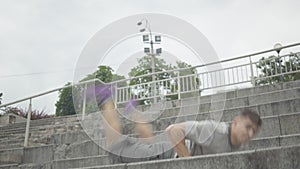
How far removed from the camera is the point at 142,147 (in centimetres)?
233

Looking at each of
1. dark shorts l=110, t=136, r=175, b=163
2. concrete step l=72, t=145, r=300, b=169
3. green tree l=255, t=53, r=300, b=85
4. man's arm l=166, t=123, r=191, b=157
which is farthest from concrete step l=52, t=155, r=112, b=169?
green tree l=255, t=53, r=300, b=85

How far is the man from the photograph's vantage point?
2211 millimetres

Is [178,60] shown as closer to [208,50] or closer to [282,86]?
[208,50]

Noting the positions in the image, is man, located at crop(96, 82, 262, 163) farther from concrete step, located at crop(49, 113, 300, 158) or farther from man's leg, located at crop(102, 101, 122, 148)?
concrete step, located at crop(49, 113, 300, 158)

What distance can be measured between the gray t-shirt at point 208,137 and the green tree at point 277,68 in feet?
12.7

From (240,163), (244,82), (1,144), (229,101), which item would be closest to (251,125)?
(240,163)

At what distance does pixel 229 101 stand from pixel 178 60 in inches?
97.2

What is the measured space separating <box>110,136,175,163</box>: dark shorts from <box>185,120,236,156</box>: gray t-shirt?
0.17 m

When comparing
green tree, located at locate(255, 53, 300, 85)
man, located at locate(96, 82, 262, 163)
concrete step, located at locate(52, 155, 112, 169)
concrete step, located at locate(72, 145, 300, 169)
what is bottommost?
concrete step, located at locate(52, 155, 112, 169)

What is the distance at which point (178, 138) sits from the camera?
219 cm

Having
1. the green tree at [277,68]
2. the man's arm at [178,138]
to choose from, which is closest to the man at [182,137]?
the man's arm at [178,138]

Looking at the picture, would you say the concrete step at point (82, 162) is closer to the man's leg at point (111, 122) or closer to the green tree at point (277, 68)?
the man's leg at point (111, 122)

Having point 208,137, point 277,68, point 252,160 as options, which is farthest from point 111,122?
point 277,68

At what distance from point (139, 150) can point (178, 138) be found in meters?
0.33
